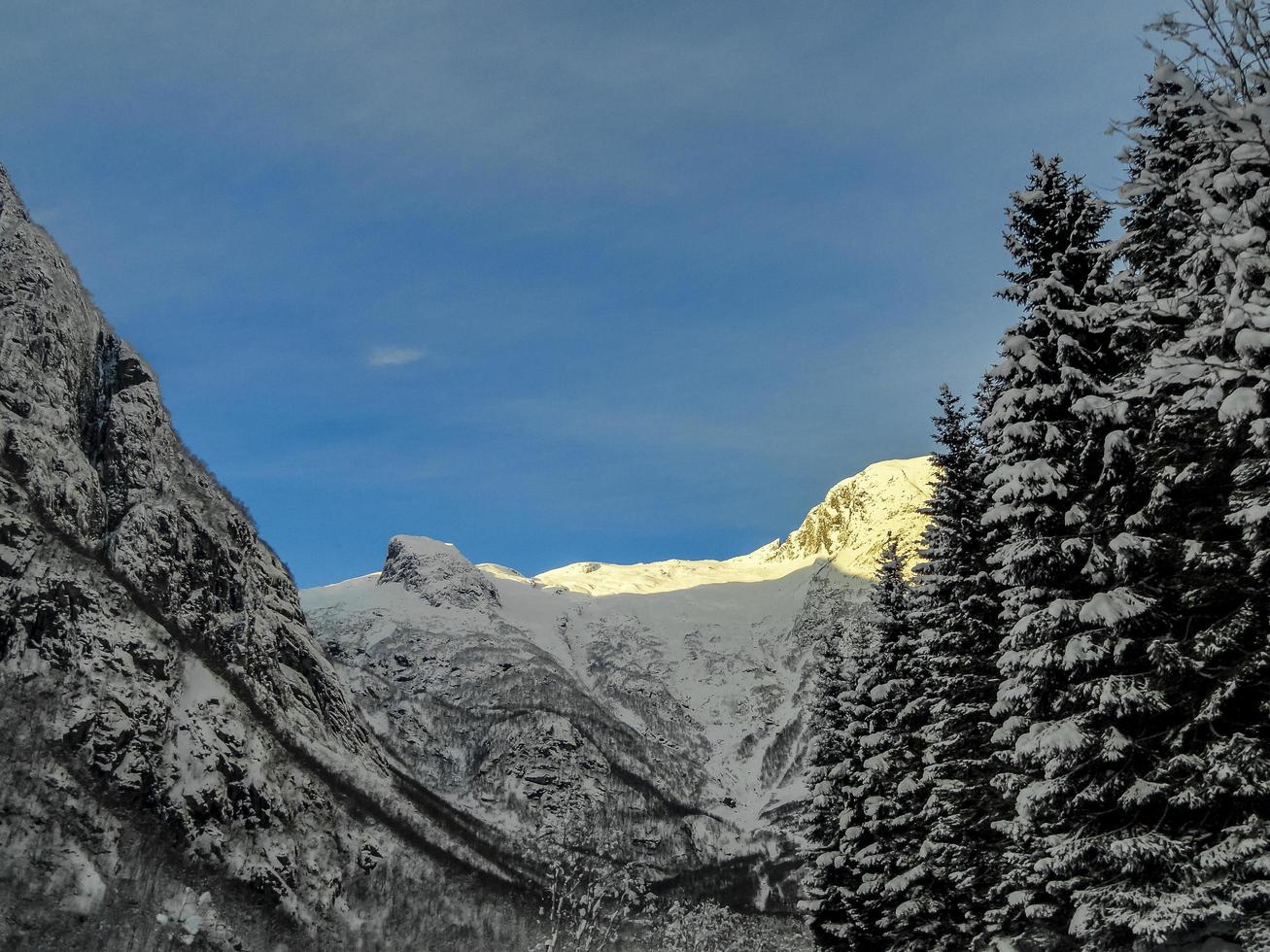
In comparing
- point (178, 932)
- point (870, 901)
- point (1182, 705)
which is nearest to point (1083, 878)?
point (1182, 705)

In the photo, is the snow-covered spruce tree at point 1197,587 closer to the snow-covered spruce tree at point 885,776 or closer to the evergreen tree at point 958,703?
the evergreen tree at point 958,703

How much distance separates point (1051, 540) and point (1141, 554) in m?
1.89

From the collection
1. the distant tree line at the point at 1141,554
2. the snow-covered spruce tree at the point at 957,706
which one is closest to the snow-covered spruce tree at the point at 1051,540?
the distant tree line at the point at 1141,554

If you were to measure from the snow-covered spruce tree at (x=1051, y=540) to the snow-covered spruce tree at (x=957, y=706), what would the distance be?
10.5 feet

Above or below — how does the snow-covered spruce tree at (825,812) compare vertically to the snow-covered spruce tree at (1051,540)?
below

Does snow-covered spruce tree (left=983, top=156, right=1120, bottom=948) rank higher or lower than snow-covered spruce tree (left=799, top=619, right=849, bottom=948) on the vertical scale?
higher

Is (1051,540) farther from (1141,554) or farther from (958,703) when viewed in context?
(958,703)

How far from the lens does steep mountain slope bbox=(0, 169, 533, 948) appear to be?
99750mm

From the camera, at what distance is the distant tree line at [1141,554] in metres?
12.1

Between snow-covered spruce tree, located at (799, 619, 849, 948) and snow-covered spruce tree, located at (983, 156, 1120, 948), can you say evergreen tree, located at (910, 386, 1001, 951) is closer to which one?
snow-covered spruce tree, located at (983, 156, 1120, 948)

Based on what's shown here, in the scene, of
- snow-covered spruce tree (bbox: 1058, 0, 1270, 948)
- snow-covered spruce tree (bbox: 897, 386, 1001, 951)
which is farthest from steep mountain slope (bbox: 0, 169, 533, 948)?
snow-covered spruce tree (bbox: 1058, 0, 1270, 948)

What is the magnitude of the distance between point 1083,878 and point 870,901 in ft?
56.4

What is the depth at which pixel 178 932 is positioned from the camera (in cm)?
10031

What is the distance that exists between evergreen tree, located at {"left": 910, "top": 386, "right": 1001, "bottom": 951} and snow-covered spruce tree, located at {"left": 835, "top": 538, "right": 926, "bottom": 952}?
1154 millimetres
